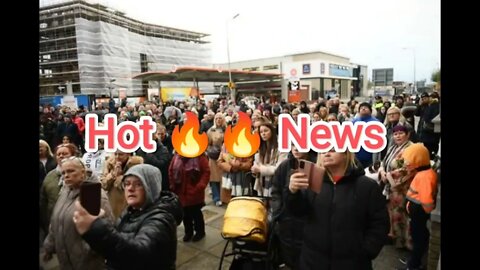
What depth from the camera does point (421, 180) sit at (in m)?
2.06

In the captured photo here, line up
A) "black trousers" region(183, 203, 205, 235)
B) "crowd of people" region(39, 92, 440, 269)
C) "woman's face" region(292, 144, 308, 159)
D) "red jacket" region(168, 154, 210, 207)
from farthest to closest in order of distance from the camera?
"black trousers" region(183, 203, 205, 235), "red jacket" region(168, 154, 210, 207), "woman's face" region(292, 144, 308, 159), "crowd of people" region(39, 92, 440, 269)

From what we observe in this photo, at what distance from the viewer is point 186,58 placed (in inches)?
427

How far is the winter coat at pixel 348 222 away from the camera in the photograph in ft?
5.03

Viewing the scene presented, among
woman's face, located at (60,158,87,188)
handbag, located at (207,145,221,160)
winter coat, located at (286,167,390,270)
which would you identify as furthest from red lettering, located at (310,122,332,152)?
handbag, located at (207,145,221,160)

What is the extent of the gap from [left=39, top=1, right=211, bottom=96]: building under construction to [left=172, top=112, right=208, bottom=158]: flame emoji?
297 cm

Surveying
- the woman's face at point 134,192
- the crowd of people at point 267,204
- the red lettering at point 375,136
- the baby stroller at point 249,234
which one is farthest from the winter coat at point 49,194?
the red lettering at point 375,136

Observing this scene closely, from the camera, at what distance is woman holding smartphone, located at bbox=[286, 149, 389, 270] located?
1.54 metres

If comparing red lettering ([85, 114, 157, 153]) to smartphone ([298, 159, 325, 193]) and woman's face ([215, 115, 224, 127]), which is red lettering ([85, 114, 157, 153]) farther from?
woman's face ([215, 115, 224, 127])

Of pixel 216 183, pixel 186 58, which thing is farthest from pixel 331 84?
pixel 186 58

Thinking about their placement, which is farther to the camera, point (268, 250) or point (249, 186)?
point (249, 186)

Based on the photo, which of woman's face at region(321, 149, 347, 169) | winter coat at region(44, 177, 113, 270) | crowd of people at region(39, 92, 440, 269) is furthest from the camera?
winter coat at region(44, 177, 113, 270)

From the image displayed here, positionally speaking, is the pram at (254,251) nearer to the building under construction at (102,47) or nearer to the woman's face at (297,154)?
the woman's face at (297,154)

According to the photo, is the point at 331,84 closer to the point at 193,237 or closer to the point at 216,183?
the point at 216,183
